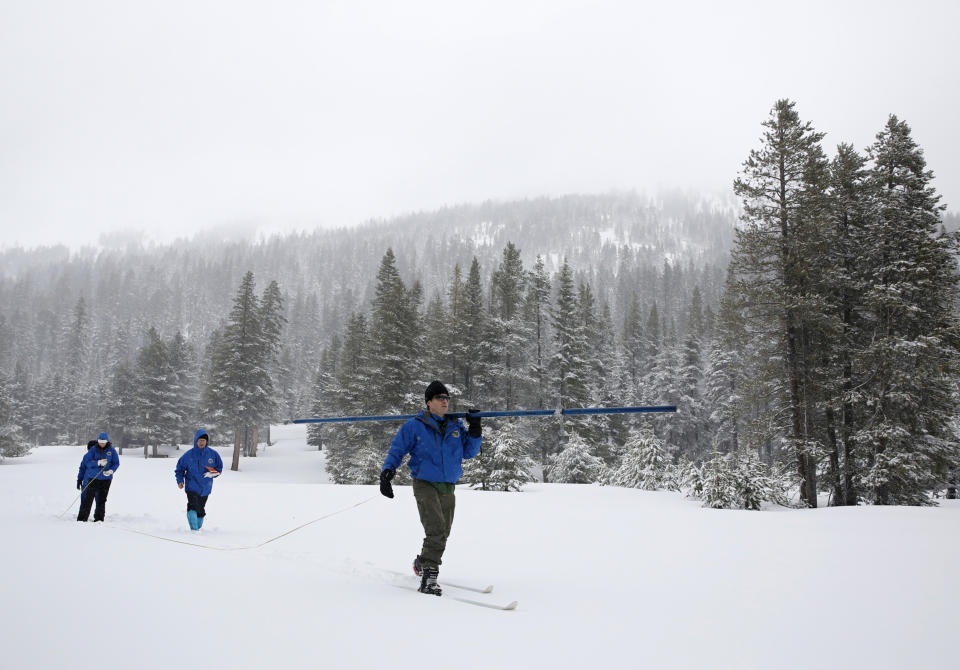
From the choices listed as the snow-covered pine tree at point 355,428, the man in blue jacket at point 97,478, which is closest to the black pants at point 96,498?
the man in blue jacket at point 97,478

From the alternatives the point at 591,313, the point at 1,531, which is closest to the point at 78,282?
the point at 591,313

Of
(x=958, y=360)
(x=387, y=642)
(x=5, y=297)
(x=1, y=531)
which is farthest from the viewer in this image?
(x=5, y=297)

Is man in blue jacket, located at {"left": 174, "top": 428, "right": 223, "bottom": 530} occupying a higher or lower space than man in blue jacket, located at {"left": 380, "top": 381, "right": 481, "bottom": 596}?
lower

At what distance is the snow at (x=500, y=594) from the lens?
368 cm

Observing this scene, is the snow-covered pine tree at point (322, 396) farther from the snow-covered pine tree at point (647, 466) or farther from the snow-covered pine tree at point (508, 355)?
the snow-covered pine tree at point (647, 466)

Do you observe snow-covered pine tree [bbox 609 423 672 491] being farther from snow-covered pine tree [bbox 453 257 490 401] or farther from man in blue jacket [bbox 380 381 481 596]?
man in blue jacket [bbox 380 381 481 596]

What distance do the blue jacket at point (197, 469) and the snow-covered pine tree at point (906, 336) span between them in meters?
17.9

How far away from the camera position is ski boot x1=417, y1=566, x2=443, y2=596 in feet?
17.2

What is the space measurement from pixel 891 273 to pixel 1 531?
2324 cm

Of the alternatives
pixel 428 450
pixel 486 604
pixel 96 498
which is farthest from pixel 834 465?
pixel 96 498

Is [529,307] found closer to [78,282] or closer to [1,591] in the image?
[1,591]

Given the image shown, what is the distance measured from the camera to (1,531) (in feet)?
28.0

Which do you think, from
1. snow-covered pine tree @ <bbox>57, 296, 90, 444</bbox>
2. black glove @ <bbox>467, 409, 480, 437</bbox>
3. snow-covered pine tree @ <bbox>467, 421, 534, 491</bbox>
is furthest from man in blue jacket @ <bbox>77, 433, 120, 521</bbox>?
snow-covered pine tree @ <bbox>57, 296, 90, 444</bbox>

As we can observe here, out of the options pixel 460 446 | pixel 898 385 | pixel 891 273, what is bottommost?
pixel 460 446
